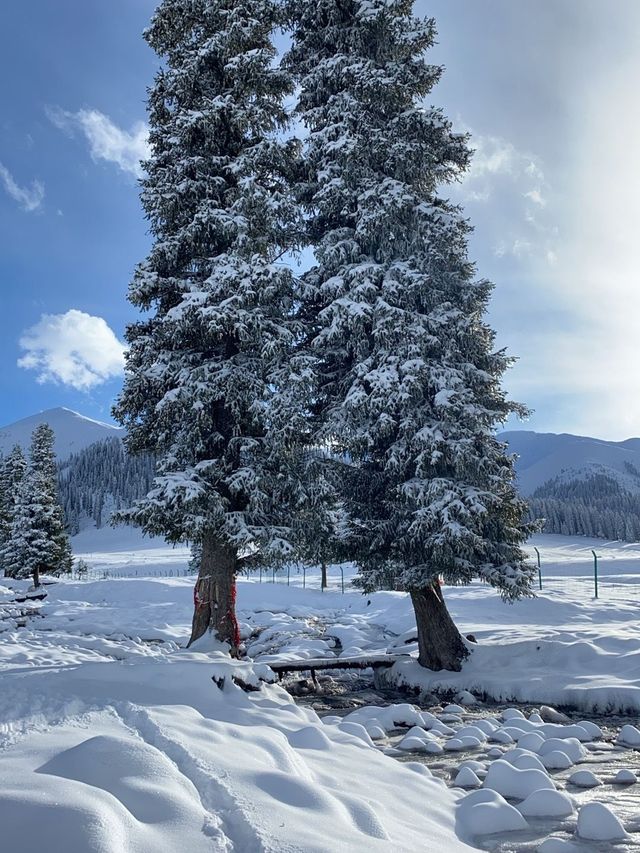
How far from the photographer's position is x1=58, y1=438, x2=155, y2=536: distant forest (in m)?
132

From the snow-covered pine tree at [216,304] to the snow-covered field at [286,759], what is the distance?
2246 millimetres

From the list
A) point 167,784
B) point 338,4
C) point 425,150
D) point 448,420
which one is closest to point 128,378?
point 448,420

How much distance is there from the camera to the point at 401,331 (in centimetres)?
945

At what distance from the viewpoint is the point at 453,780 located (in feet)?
14.1

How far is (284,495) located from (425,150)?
7.24 m

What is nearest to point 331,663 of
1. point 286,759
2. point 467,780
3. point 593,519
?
point 467,780

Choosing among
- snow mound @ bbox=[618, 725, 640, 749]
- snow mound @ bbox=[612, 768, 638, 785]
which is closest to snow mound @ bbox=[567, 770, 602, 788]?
snow mound @ bbox=[612, 768, 638, 785]

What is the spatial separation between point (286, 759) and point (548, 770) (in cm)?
240

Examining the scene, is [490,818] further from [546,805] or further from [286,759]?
[286,759]

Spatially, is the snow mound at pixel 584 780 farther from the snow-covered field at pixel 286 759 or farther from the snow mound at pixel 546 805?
the snow mound at pixel 546 805

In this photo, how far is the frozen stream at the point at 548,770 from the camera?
10.00 feet

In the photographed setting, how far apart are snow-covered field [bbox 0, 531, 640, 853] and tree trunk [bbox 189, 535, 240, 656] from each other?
1.91 ft

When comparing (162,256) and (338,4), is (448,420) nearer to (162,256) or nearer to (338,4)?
(162,256)

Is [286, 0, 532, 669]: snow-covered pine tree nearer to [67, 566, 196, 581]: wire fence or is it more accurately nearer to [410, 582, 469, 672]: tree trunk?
[410, 582, 469, 672]: tree trunk
